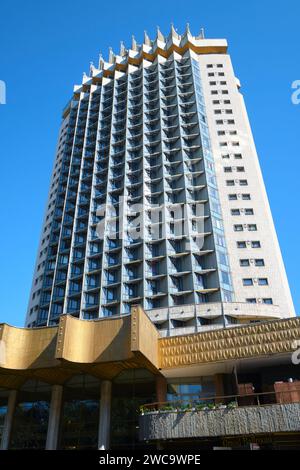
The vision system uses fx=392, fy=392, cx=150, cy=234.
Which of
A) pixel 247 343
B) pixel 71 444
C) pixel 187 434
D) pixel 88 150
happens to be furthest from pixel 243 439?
pixel 88 150

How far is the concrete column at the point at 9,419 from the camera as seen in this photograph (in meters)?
29.0

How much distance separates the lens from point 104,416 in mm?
27453

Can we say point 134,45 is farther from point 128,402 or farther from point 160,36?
point 128,402

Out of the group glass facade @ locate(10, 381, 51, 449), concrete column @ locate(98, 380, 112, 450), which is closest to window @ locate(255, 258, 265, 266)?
concrete column @ locate(98, 380, 112, 450)

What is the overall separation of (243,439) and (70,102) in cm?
8941

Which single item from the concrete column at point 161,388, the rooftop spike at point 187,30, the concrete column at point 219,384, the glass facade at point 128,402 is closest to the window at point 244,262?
the concrete column at point 219,384

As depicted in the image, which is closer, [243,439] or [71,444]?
[243,439]

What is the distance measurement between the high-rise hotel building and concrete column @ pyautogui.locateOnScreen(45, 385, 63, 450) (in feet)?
84.8

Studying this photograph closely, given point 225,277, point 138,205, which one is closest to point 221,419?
point 225,277

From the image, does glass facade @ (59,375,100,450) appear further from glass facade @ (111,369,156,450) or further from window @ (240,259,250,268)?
window @ (240,259,250,268)

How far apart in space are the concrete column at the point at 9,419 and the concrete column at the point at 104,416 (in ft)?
24.5

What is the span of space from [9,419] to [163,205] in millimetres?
43211

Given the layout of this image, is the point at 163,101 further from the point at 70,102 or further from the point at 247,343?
the point at 247,343

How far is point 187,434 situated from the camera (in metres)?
22.4
